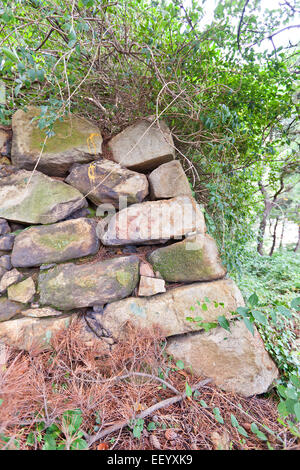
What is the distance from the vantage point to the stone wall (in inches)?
50.5

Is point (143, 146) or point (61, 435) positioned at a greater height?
point (143, 146)

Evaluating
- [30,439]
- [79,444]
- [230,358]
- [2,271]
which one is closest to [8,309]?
[2,271]

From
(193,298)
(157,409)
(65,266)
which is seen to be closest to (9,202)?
(65,266)

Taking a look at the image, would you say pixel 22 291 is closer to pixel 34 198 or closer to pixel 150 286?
pixel 34 198

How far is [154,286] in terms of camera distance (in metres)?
1.37

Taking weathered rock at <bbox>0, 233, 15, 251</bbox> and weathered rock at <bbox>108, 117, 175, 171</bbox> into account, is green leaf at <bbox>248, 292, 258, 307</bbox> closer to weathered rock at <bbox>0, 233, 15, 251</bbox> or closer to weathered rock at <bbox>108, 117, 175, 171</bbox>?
weathered rock at <bbox>108, 117, 175, 171</bbox>

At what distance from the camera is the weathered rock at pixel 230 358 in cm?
124

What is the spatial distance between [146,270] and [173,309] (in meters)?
0.33

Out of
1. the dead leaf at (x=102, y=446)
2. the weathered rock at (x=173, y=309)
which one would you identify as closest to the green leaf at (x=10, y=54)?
the weathered rock at (x=173, y=309)

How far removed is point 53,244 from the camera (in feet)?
4.53

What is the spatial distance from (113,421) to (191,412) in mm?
412

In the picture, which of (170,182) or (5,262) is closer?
(5,262)

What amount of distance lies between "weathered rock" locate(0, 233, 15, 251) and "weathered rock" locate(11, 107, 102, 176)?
1.80ft
